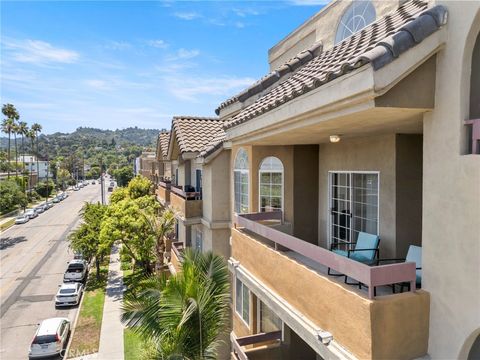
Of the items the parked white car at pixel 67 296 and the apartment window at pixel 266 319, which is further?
the parked white car at pixel 67 296

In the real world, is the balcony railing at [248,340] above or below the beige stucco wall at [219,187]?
below

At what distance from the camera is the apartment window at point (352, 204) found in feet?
24.7

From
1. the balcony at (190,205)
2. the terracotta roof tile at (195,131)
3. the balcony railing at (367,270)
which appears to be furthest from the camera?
the terracotta roof tile at (195,131)

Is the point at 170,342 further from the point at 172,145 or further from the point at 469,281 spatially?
the point at 172,145

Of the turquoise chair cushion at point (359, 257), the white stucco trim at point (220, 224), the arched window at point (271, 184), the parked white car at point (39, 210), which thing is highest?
the arched window at point (271, 184)

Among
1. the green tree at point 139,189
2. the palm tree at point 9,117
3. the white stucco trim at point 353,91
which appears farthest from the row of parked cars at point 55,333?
the palm tree at point 9,117

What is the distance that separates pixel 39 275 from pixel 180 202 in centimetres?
2374

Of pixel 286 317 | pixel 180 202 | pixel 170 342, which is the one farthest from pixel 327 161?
pixel 180 202

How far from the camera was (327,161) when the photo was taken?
30.3 feet

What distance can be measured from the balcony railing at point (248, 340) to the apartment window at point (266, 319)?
22.0 inches

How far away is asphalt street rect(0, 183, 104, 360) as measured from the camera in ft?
71.5

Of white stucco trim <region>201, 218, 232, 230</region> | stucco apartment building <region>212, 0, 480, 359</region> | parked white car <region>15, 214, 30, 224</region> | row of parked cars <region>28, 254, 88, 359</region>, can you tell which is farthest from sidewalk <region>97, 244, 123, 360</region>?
parked white car <region>15, 214, 30, 224</region>

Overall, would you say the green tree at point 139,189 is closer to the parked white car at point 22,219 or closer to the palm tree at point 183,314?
the palm tree at point 183,314

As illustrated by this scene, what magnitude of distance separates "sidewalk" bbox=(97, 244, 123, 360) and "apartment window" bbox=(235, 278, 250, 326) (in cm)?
939
